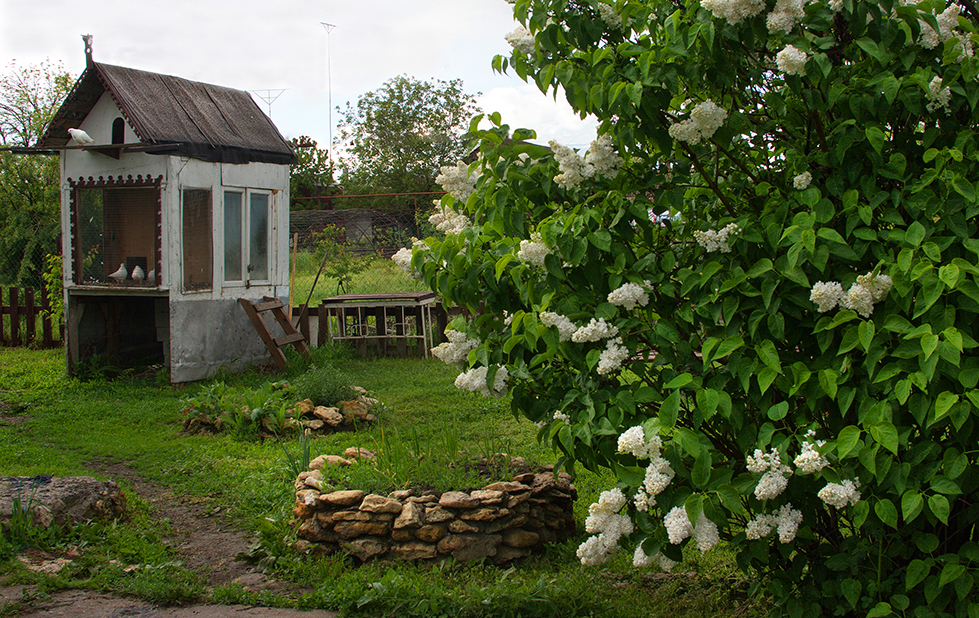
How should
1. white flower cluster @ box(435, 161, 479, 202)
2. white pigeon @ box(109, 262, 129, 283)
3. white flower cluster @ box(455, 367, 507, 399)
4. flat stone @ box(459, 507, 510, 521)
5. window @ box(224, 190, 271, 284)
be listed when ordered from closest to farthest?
1. white flower cluster @ box(455, 367, 507, 399)
2. white flower cluster @ box(435, 161, 479, 202)
3. flat stone @ box(459, 507, 510, 521)
4. white pigeon @ box(109, 262, 129, 283)
5. window @ box(224, 190, 271, 284)

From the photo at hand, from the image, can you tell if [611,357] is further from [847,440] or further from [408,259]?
[408,259]

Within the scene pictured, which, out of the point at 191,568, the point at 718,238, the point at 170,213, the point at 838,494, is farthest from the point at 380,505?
→ the point at 170,213

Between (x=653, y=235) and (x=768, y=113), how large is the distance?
72 cm

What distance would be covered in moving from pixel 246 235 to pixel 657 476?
30.9 ft

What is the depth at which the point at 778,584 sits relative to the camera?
3.08 meters

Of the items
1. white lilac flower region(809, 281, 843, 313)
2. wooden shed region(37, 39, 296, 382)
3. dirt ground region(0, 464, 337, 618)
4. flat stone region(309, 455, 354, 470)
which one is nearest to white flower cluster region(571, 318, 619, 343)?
white lilac flower region(809, 281, 843, 313)

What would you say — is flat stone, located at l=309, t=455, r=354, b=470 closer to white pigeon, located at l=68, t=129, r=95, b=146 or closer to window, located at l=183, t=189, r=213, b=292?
window, located at l=183, t=189, r=213, b=292

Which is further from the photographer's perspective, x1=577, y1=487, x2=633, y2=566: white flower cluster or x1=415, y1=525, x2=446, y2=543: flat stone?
x1=415, y1=525, x2=446, y2=543: flat stone

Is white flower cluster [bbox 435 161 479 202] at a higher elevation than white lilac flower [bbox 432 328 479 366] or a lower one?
higher

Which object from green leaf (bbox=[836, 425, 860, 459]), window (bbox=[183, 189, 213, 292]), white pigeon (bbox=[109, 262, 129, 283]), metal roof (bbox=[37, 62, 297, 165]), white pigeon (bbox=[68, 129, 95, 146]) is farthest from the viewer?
white pigeon (bbox=[109, 262, 129, 283])

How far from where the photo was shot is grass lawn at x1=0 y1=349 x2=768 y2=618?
12.7ft

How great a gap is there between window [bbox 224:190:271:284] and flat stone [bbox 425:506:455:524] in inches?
288

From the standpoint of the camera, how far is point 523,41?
3.26 m

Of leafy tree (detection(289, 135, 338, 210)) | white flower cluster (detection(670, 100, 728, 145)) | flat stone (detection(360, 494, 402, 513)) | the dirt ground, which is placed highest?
leafy tree (detection(289, 135, 338, 210))
